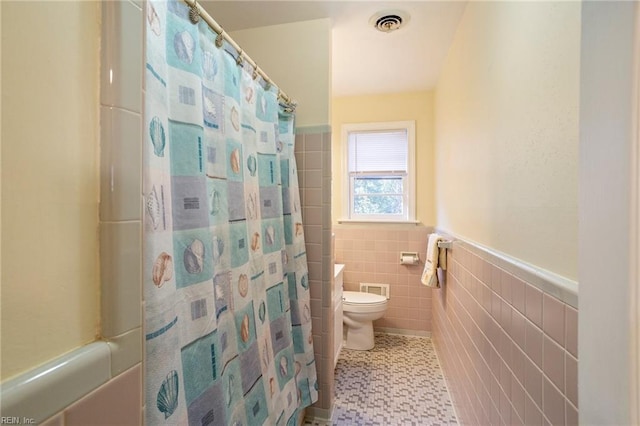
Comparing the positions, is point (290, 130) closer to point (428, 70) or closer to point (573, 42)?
point (573, 42)

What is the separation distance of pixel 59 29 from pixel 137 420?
Result: 0.66 m

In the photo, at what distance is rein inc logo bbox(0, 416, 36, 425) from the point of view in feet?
1.09

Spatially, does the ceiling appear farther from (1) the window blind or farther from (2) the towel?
(2) the towel

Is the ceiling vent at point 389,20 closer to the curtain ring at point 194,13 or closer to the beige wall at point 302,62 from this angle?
the beige wall at point 302,62

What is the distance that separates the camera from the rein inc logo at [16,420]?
33cm

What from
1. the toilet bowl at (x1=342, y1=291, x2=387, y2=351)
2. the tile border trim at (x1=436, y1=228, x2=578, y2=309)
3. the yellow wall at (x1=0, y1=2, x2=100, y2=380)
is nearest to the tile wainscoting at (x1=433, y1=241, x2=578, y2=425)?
the tile border trim at (x1=436, y1=228, x2=578, y2=309)

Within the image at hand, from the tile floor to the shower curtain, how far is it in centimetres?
55

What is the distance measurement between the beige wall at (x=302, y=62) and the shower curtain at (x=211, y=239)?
34 cm

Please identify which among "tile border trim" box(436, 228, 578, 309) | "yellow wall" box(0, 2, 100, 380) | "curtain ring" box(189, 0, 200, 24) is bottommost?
"tile border trim" box(436, 228, 578, 309)

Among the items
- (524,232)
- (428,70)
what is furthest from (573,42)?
(428,70)

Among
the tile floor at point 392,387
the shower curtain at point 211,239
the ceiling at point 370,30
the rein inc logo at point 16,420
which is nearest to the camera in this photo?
the rein inc logo at point 16,420

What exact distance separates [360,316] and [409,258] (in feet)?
2.48

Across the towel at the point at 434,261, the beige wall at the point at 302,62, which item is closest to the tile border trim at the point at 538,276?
the towel at the point at 434,261

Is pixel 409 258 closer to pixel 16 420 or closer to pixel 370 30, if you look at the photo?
pixel 370 30
